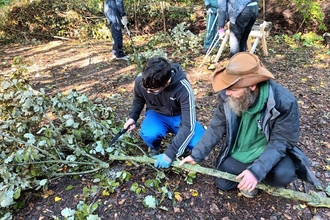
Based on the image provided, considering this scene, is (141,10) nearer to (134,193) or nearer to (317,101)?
(317,101)

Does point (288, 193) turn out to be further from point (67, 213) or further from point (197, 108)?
point (197, 108)

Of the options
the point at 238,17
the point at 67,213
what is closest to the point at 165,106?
the point at 67,213

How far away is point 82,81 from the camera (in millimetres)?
5035

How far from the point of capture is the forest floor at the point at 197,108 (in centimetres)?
232

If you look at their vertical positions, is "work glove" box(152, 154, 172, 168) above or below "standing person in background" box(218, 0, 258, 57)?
below

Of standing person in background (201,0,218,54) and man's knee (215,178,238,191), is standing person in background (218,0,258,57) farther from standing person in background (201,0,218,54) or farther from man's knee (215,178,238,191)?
man's knee (215,178,238,191)

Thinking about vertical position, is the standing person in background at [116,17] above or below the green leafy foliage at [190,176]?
above

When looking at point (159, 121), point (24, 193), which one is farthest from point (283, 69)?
point (24, 193)

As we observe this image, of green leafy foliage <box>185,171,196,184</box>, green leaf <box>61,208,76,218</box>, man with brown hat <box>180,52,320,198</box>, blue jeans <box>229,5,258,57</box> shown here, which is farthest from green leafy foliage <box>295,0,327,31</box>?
green leaf <box>61,208,76,218</box>

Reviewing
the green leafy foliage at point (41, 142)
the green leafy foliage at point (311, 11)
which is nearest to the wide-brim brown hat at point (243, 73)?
the green leafy foliage at point (41, 142)

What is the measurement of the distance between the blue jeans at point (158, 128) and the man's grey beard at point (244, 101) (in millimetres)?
852

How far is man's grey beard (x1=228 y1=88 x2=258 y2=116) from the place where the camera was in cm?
190

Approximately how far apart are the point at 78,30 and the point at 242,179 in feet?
23.2

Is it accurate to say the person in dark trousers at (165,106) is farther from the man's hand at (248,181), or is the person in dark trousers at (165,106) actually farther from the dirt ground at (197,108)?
the man's hand at (248,181)
